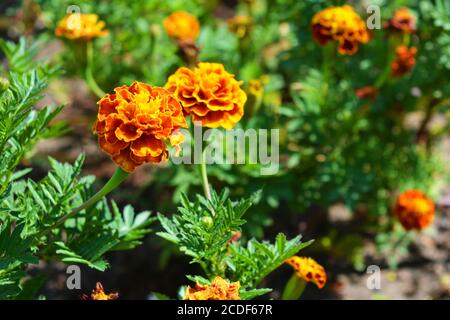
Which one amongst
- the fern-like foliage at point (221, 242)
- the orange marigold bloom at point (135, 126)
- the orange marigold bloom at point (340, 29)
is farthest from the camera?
the orange marigold bloom at point (340, 29)

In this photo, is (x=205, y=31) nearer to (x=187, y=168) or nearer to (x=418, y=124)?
(x=187, y=168)

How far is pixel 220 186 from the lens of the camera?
7.57 feet

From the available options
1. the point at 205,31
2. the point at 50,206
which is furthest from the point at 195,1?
the point at 50,206

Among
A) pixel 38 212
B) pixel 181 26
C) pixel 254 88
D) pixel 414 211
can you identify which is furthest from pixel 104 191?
pixel 414 211

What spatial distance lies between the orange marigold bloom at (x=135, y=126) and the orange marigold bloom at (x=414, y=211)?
1166 millimetres

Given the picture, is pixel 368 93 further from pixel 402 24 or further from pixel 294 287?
pixel 294 287

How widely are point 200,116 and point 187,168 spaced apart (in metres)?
0.77

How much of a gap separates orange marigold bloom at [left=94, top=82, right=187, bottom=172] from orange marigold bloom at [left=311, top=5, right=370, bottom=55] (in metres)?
0.82

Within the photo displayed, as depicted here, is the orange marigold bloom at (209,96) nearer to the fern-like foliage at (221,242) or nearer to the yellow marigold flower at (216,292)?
the fern-like foliage at (221,242)

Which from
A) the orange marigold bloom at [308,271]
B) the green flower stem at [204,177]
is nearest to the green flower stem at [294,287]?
the orange marigold bloom at [308,271]

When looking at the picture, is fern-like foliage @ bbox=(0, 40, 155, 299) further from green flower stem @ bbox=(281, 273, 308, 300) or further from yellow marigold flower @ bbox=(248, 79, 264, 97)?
yellow marigold flower @ bbox=(248, 79, 264, 97)

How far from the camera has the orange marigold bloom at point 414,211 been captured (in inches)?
91.0

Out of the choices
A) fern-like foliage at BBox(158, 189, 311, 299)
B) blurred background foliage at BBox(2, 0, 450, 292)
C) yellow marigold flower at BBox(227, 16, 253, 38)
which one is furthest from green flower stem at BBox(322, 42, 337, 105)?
fern-like foliage at BBox(158, 189, 311, 299)

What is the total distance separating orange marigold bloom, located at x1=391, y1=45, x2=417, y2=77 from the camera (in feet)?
7.50
